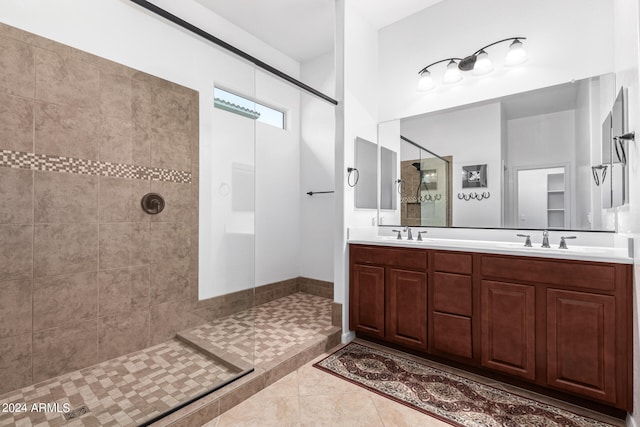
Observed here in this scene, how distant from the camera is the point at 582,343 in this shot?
1647 millimetres

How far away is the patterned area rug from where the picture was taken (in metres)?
1.63

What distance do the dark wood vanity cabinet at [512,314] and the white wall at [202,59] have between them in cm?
141

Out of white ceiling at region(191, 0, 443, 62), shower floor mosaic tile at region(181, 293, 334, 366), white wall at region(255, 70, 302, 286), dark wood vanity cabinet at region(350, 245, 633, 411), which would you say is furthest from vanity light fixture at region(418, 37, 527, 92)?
shower floor mosaic tile at region(181, 293, 334, 366)

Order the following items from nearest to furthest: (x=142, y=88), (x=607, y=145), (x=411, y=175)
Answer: (x=607, y=145), (x=142, y=88), (x=411, y=175)

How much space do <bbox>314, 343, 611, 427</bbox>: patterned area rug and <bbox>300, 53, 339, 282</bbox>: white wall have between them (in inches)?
62.7

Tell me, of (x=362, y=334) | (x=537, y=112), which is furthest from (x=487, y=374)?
(x=537, y=112)

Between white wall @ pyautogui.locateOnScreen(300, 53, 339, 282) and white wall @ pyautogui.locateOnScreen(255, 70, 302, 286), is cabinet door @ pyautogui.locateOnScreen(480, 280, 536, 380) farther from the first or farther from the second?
white wall @ pyautogui.locateOnScreen(255, 70, 302, 286)

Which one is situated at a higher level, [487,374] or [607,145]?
[607,145]

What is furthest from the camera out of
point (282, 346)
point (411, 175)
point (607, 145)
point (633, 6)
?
point (411, 175)

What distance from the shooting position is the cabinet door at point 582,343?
1.58 metres

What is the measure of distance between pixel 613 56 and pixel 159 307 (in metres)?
3.75

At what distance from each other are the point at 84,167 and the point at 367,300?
236 cm

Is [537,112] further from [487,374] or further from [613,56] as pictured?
[487,374]

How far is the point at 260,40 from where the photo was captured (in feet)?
11.7
